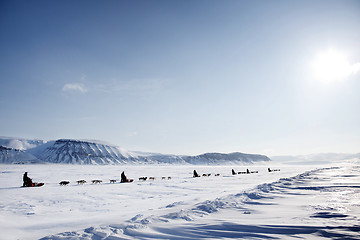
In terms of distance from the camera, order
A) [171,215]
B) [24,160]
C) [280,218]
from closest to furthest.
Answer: [280,218] < [171,215] < [24,160]

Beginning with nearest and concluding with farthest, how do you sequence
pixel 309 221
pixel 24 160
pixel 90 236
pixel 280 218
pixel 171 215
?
pixel 90 236 → pixel 309 221 → pixel 280 218 → pixel 171 215 → pixel 24 160

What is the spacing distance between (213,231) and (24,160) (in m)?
238

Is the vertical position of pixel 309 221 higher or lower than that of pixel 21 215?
higher

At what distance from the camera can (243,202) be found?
847 cm

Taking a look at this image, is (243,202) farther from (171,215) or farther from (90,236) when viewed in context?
(90,236)

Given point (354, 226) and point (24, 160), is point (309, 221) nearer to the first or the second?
point (354, 226)

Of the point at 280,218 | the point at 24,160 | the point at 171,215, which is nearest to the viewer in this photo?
the point at 280,218

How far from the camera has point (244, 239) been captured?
421cm

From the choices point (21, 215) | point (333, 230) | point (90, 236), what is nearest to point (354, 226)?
point (333, 230)

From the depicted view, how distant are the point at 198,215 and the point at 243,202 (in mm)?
2914

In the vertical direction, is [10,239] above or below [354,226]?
below

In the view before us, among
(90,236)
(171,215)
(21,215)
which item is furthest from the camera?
(21,215)

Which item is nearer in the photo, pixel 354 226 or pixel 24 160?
pixel 354 226

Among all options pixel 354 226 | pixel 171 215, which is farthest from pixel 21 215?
pixel 354 226
